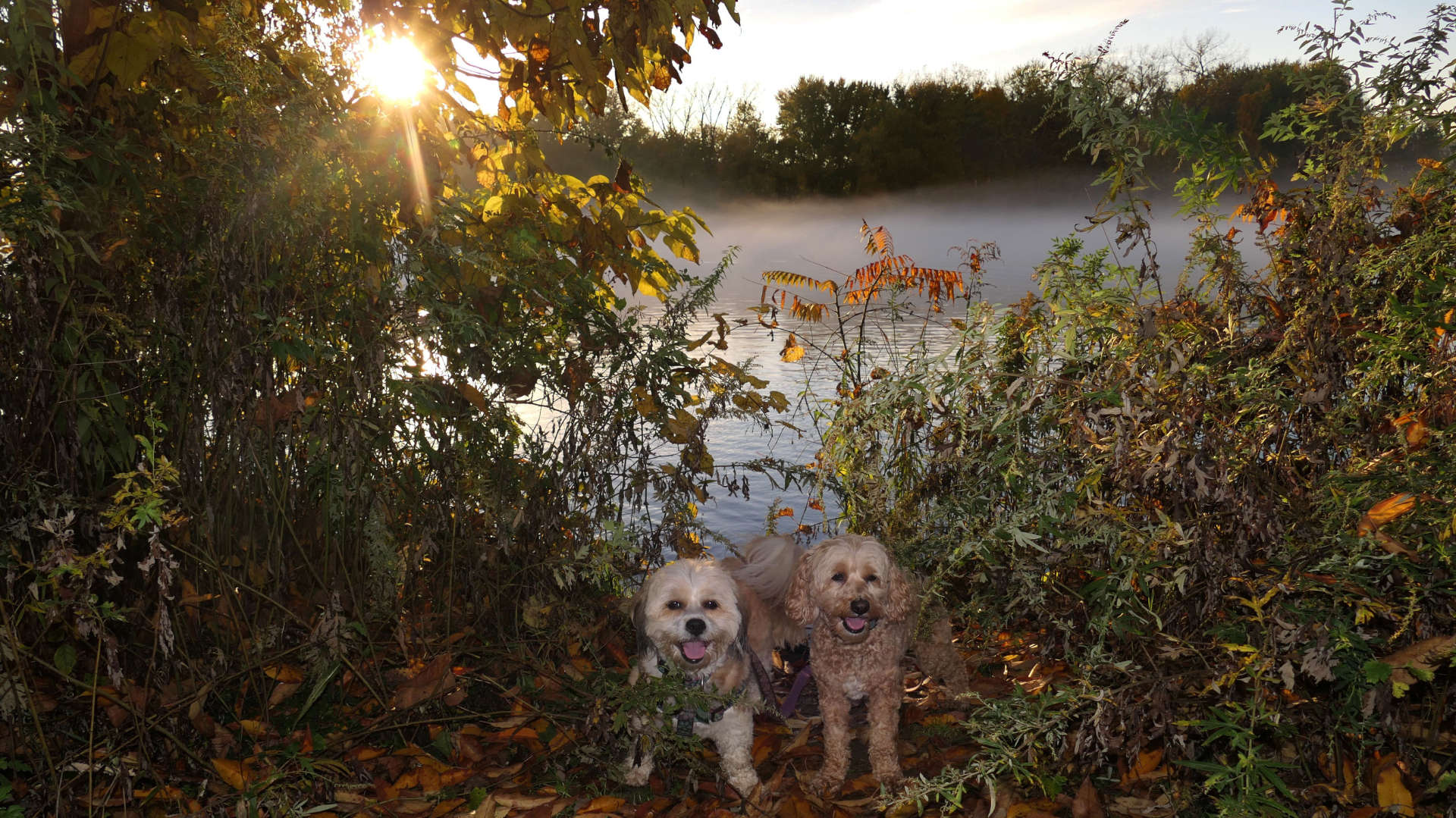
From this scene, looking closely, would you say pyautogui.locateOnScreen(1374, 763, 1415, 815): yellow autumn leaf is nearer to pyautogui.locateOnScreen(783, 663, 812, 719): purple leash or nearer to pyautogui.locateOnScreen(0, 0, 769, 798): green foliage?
pyautogui.locateOnScreen(783, 663, 812, 719): purple leash

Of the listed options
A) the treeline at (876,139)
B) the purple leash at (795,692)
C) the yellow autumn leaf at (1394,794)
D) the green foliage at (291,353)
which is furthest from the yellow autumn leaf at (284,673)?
the treeline at (876,139)

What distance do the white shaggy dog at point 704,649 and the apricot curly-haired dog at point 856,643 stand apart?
1.08 feet

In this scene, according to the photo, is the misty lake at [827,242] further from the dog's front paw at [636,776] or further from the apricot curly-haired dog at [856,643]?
the dog's front paw at [636,776]

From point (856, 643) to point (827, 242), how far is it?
1121 inches

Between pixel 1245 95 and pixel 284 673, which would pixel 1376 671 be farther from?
pixel 1245 95

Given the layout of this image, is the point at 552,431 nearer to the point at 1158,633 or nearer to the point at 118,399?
the point at 118,399

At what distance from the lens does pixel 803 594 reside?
13.4 feet

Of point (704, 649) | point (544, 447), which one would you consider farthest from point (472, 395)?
point (704, 649)

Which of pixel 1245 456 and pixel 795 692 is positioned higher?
pixel 1245 456

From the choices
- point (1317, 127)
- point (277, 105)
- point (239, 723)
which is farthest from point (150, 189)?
point (1317, 127)

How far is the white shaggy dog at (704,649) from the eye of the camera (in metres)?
3.71

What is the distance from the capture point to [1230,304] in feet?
12.0

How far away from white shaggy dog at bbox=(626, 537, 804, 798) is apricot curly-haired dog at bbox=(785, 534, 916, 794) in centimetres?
33

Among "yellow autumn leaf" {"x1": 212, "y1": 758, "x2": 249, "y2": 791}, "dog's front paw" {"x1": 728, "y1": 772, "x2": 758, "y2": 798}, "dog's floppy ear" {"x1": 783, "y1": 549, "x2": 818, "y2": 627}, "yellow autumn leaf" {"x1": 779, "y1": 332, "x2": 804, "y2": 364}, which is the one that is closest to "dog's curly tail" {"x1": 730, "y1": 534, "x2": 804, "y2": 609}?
"dog's floppy ear" {"x1": 783, "y1": 549, "x2": 818, "y2": 627}
